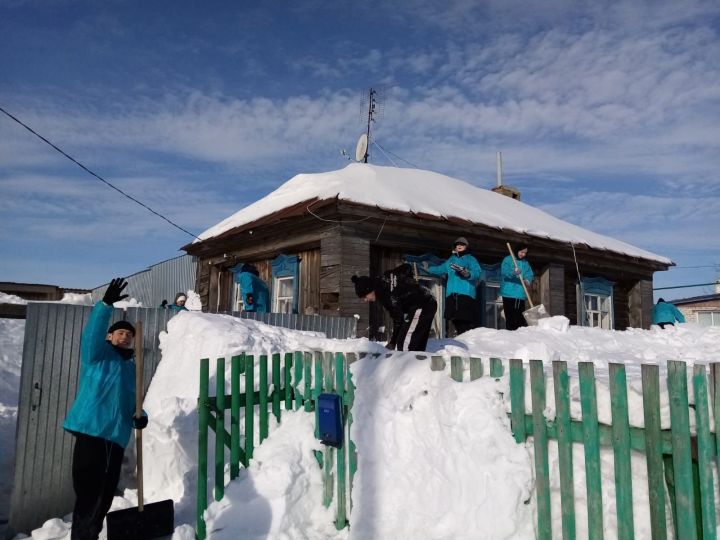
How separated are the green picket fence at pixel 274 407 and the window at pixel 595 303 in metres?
10.6

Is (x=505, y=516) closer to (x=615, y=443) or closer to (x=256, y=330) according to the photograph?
(x=615, y=443)

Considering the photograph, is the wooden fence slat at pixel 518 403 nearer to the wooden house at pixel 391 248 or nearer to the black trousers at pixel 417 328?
the black trousers at pixel 417 328

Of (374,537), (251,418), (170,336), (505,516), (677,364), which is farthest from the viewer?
(170,336)

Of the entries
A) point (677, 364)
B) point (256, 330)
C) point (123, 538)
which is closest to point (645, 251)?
point (256, 330)

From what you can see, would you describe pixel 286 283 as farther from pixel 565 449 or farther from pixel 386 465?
pixel 565 449

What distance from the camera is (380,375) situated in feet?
14.3

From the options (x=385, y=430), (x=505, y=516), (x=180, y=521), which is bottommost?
(x=180, y=521)

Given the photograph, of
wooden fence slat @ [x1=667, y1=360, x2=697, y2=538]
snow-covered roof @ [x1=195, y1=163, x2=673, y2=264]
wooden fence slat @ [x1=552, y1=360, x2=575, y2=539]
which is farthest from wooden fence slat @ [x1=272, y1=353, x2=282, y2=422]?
snow-covered roof @ [x1=195, y1=163, x2=673, y2=264]

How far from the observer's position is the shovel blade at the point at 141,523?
4.16 metres

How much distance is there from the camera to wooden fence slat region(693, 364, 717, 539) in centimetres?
275

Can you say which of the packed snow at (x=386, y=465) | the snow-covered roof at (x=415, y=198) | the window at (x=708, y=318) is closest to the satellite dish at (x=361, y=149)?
the snow-covered roof at (x=415, y=198)

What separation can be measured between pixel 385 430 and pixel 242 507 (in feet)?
4.28

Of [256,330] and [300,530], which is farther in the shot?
[256,330]

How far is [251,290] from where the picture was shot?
9.00 m
